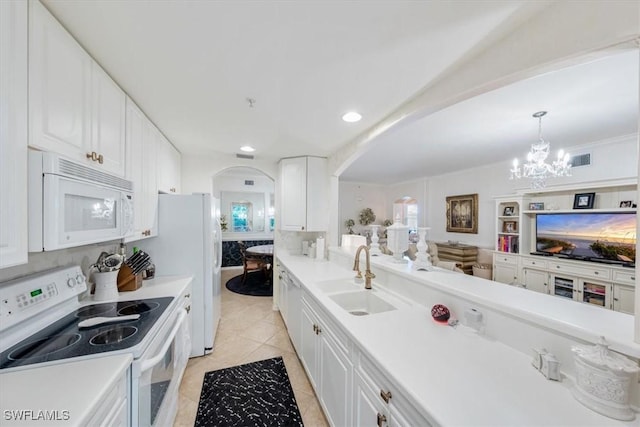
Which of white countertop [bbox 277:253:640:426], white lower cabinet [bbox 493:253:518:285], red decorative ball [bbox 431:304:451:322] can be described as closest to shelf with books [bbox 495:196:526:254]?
white lower cabinet [bbox 493:253:518:285]

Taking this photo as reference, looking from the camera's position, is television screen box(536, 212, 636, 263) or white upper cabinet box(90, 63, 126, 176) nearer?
white upper cabinet box(90, 63, 126, 176)

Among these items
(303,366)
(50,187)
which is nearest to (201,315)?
(303,366)

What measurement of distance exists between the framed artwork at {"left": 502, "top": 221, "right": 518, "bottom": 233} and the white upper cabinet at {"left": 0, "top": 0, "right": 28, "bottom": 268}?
19.1 feet

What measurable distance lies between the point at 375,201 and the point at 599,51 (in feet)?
21.7

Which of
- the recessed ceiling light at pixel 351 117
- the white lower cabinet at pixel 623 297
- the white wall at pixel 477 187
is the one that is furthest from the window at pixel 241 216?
the white lower cabinet at pixel 623 297

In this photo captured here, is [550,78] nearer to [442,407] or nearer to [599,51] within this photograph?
[599,51]

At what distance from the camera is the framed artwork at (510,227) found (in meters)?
4.35

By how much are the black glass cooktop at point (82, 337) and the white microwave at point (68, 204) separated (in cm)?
46

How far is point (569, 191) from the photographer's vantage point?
3668 mm

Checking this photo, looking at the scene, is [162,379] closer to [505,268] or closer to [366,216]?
[505,268]

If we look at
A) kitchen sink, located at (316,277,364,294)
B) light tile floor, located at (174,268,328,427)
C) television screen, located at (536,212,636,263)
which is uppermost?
television screen, located at (536,212,636,263)

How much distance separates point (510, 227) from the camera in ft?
14.4

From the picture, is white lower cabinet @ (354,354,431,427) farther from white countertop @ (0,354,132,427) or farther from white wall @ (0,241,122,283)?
white wall @ (0,241,122,283)

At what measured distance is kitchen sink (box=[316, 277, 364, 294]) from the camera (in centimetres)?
215
